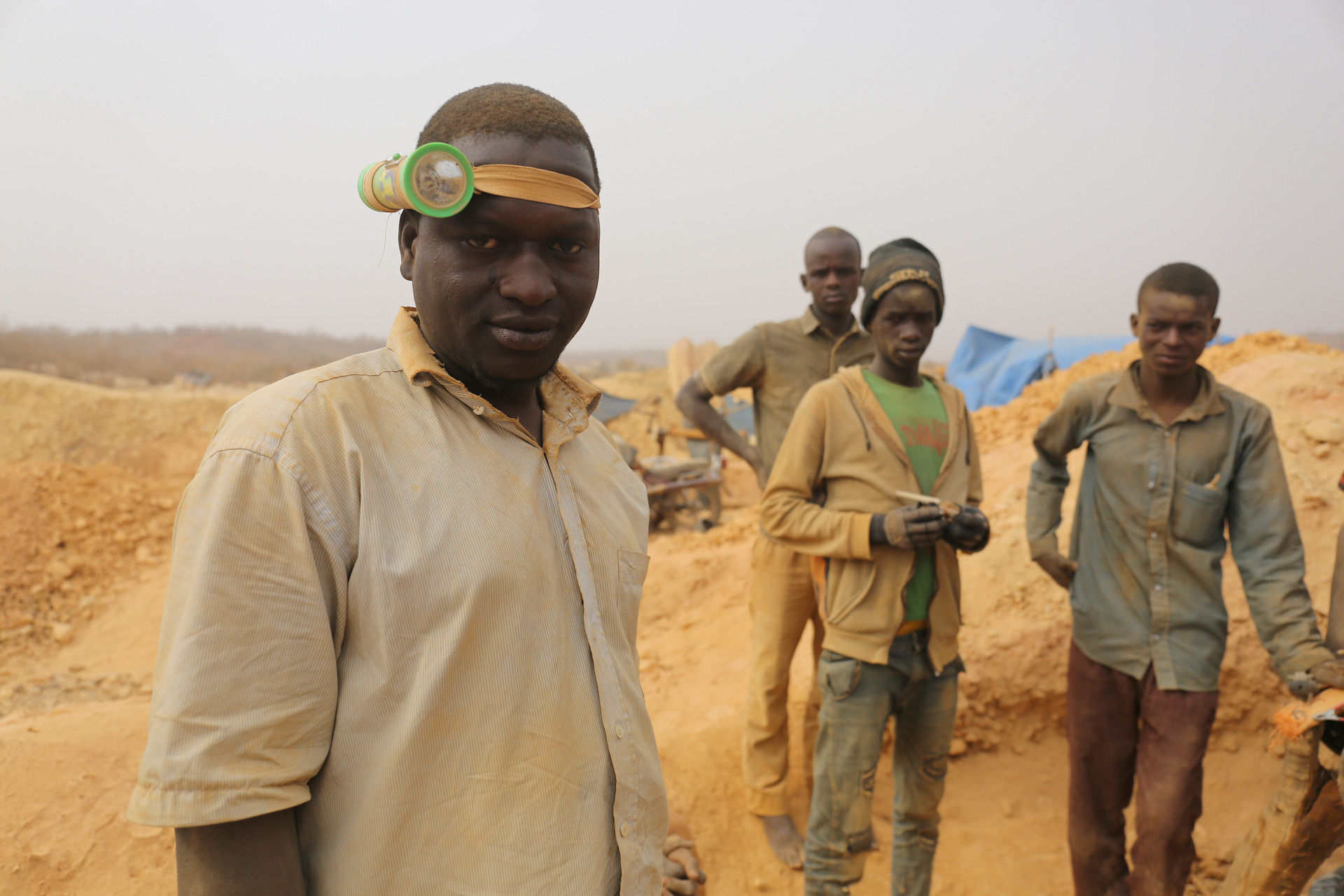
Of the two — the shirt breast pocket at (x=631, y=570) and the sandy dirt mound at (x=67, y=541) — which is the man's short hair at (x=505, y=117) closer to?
the shirt breast pocket at (x=631, y=570)

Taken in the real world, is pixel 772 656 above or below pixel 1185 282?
below

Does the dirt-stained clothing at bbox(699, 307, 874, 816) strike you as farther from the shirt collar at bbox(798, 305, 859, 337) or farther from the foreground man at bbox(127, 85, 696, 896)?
the foreground man at bbox(127, 85, 696, 896)

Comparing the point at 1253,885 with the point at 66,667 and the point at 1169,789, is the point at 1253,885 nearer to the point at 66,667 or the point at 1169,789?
the point at 1169,789

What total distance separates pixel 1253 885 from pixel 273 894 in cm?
275

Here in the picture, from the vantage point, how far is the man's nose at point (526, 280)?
3.76ft

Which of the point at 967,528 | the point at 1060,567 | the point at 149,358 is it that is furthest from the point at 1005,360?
the point at 149,358

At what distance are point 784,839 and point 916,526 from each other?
1976 millimetres

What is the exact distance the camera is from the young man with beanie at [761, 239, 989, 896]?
2568 millimetres

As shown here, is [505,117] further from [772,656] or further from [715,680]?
[715,680]

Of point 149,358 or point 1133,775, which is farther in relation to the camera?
point 149,358

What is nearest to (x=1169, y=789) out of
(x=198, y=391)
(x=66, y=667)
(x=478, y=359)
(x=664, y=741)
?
(x=664, y=741)

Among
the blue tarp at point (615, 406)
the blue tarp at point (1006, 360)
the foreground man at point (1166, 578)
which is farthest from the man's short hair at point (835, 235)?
the blue tarp at point (1006, 360)

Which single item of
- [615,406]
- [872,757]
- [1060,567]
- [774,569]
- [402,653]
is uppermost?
[402,653]

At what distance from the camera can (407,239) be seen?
1248 mm
